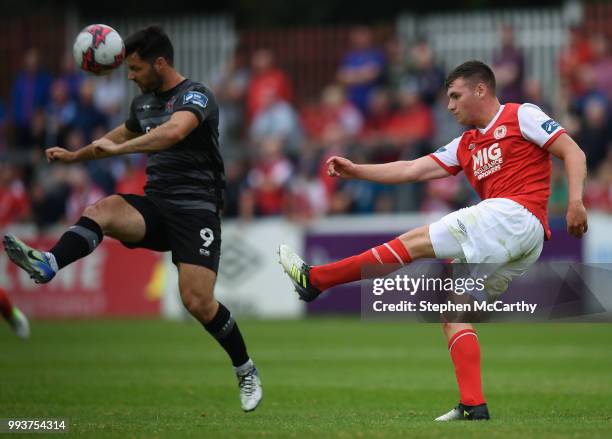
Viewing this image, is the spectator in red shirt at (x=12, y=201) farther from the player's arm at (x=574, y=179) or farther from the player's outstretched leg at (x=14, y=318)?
the player's arm at (x=574, y=179)

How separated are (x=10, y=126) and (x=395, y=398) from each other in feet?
57.3

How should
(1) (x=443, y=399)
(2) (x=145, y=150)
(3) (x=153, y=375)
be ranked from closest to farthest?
(2) (x=145, y=150), (1) (x=443, y=399), (3) (x=153, y=375)

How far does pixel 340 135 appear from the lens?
2158 cm

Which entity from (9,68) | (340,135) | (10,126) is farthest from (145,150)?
(9,68)

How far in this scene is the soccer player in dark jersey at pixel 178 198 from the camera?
9.01m

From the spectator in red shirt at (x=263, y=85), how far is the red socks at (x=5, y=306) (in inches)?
468

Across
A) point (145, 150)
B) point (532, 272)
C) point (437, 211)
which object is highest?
point (145, 150)

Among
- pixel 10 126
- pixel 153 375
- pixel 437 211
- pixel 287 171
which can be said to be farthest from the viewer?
pixel 10 126

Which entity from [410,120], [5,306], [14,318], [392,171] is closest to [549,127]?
[392,171]

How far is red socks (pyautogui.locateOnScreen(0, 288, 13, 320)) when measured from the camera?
11422 millimetres

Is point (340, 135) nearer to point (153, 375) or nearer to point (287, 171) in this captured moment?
point (287, 171)

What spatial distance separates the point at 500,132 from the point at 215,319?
277 cm

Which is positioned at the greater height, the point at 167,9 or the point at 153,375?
the point at 167,9

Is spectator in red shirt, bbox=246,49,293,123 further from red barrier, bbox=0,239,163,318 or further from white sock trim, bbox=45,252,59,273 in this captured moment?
white sock trim, bbox=45,252,59,273
